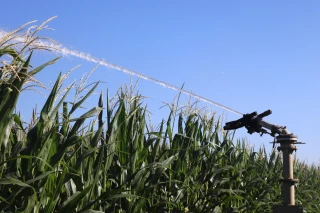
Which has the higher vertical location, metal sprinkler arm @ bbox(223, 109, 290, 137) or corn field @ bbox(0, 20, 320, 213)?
metal sprinkler arm @ bbox(223, 109, 290, 137)

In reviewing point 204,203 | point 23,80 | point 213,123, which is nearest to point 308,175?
point 213,123

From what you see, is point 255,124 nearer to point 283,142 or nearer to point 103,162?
point 283,142

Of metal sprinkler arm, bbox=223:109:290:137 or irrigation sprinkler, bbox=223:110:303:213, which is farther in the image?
metal sprinkler arm, bbox=223:109:290:137

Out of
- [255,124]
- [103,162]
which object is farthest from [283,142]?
[103,162]

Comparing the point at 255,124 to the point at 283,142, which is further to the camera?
the point at 255,124

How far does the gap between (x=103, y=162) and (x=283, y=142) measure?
1401 mm

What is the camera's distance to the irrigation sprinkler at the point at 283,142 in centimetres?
402

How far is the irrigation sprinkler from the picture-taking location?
158 inches

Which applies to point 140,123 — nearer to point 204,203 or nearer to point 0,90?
point 204,203

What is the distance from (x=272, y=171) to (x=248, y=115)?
302 centimetres

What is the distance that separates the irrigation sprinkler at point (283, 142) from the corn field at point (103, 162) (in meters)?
0.54

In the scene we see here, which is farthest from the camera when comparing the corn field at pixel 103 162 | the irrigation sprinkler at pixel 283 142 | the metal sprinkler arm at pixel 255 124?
the metal sprinkler arm at pixel 255 124

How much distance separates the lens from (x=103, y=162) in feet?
11.4

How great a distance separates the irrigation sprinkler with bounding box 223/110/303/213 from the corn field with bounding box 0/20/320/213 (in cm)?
54
